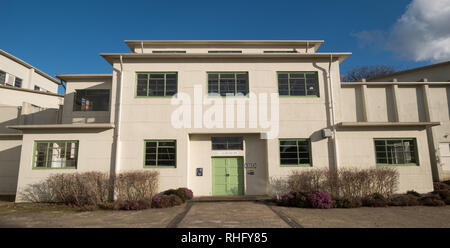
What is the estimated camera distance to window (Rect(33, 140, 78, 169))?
11719 millimetres

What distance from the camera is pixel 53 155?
11.9 m

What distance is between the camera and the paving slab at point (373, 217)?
23.4ft

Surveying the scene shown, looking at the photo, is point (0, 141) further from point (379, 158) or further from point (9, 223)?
point (379, 158)

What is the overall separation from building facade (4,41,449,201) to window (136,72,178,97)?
52 mm

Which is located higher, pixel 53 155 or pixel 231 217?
pixel 53 155

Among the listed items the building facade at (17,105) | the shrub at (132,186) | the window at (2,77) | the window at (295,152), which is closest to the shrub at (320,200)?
the window at (295,152)

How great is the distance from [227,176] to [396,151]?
27.5 feet

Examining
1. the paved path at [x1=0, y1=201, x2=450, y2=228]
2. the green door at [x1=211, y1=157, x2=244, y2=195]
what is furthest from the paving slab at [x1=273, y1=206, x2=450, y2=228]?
the green door at [x1=211, y1=157, x2=244, y2=195]

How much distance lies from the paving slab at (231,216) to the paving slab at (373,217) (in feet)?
2.48

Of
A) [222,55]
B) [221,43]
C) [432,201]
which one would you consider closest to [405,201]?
[432,201]

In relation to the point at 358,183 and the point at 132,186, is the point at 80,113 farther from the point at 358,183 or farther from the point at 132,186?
the point at 358,183

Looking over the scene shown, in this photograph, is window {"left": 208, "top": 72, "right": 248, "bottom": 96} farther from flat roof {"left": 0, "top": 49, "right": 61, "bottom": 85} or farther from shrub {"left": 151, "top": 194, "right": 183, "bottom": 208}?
flat roof {"left": 0, "top": 49, "right": 61, "bottom": 85}

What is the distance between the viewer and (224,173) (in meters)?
12.5
